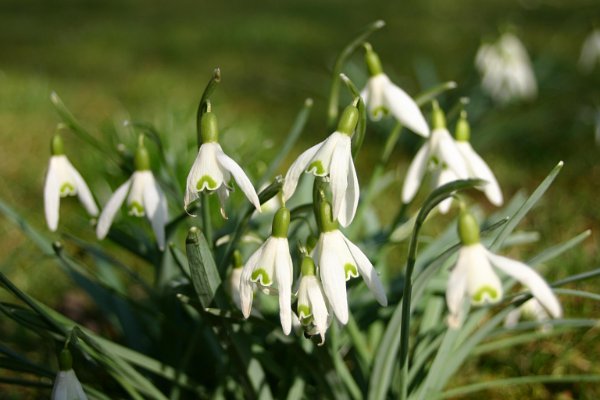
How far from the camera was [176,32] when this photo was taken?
669cm

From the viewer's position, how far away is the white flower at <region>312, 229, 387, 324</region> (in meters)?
1.08

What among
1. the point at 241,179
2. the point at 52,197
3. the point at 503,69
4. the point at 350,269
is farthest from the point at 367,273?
the point at 503,69

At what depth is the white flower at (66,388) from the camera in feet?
3.79

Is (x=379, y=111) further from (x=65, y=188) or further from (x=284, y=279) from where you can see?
(x=65, y=188)

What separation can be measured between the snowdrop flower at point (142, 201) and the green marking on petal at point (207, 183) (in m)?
0.27

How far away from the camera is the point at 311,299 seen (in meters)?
1.10

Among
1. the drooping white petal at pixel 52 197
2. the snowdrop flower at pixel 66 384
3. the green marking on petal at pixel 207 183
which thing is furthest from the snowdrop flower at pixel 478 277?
the drooping white petal at pixel 52 197

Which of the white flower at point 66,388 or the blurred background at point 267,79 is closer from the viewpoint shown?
the white flower at point 66,388

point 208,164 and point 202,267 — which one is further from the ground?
point 208,164

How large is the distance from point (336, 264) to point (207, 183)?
23 cm

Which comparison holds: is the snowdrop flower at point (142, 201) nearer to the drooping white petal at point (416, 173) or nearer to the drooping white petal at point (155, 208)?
the drooping white petal at point (155, 208)

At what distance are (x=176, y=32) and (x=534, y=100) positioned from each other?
369 centimetres

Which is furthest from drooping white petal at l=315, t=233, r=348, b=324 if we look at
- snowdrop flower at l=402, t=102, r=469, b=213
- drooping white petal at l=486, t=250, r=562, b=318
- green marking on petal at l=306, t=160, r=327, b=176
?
snowdrop flower at l=402, t=102, r=469, b=213

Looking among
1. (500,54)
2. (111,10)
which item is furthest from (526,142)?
(111,10)
